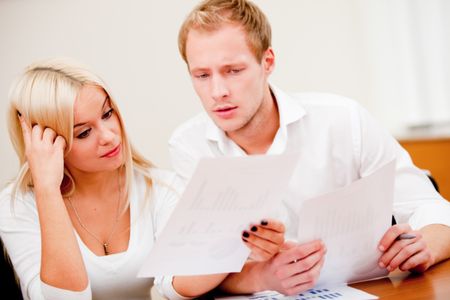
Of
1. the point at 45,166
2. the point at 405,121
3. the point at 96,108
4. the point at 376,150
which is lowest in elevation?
the point at 405,121

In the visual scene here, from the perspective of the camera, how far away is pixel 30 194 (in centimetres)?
174

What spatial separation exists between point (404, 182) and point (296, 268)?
620 mm

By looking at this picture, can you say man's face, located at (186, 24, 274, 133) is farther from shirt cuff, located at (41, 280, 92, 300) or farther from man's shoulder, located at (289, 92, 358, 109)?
shirt cuff, located at (41, 280, 92, 300)

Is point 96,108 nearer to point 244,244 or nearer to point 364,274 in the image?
point 244,244

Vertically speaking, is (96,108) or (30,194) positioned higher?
(96,108)

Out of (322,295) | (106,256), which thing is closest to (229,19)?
(106,256)

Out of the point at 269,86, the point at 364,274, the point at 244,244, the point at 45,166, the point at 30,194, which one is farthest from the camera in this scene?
the point at 269,86

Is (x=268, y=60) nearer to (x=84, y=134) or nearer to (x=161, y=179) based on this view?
(x=161, y=179)

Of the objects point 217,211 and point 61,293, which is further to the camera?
point 61,293

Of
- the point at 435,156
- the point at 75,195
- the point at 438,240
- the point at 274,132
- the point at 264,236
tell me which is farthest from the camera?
the point at 435,156

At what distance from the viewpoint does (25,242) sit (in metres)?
1.64

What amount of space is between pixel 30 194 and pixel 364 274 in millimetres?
996

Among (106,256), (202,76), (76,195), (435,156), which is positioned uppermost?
(202,76)

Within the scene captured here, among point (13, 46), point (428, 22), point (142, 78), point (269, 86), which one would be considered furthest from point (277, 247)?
point (428, 22)
